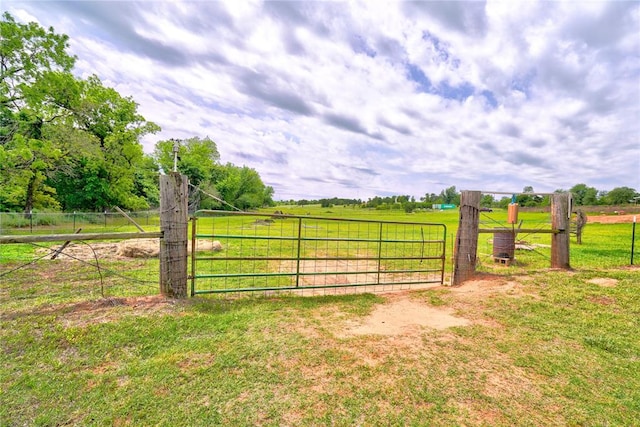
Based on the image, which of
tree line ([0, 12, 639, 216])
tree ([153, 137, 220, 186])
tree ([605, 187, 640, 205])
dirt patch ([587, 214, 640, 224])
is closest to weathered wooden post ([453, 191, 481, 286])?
tree line ([0, 12, 639, 216])

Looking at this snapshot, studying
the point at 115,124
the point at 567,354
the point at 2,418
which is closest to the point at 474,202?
the point at 567,354

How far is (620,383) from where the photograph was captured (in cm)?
252

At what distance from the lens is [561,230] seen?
22.1ft

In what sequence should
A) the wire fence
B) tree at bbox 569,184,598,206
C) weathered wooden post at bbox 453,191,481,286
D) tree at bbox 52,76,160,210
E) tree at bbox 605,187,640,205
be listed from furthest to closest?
tree at bbox 569,184,598,206 < tree at bbox 605,187,640,205 < tree at bbox 52,76,160,210 < the wire fence < weathered wooden post at bbox 453,191,481,286

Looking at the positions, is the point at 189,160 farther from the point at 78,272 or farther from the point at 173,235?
the point at 173,235

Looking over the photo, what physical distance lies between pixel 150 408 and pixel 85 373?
93cm

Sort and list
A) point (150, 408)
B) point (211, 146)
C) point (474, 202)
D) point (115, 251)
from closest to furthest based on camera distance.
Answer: point (150, 408) → point (474, 202) → point (115, 251) → point (211, 146)

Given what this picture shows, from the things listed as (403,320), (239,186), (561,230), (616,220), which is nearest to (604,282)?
(561,230)

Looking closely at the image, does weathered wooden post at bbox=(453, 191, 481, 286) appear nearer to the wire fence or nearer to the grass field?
the grass field

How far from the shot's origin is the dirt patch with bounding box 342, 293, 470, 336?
365 cm

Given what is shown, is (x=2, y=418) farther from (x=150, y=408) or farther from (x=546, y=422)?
(x=546, y=422)

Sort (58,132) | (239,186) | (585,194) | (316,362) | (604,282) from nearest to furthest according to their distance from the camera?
(316,362) < (604,282) < (58,132) < (239,186) < (585,194)

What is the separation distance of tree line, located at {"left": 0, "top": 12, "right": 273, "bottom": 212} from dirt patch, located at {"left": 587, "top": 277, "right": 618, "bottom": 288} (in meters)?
7.41

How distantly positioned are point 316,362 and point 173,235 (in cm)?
292
